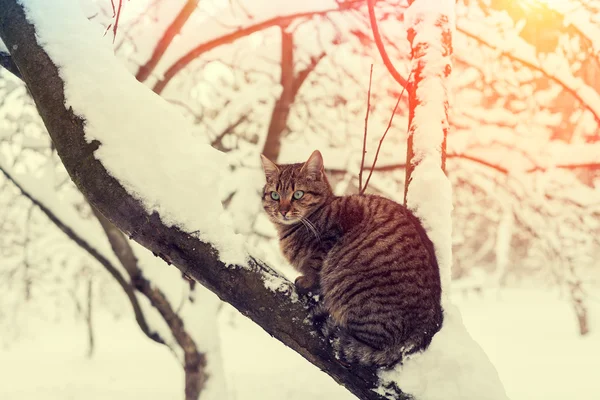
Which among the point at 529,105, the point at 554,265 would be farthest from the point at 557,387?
the point at 529,105

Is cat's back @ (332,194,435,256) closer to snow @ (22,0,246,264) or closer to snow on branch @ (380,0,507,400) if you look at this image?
snow on branch @ (380,0,507,400)

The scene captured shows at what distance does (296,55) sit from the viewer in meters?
5.49

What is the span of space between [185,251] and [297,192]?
1.06 meters

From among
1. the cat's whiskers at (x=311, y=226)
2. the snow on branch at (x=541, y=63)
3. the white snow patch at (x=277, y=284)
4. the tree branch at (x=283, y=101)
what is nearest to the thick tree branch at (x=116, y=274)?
the tree branch at (x=283, y=101)

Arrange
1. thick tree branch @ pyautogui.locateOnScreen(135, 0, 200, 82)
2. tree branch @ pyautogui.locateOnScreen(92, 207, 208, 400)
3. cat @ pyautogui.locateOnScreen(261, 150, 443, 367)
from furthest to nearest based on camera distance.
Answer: thick tree branch @ pyautogui.locateOnScreen(135, 0, 200, 82) < tree branch @ pyautogui.locateOnScreen(92, 207, 208, 400) < cat @ pyautogui.locateOnScreen(261, 150, 443, 367)

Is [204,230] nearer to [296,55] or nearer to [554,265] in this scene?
[296,55]

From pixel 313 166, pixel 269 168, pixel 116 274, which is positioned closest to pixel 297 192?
pixel 313 166

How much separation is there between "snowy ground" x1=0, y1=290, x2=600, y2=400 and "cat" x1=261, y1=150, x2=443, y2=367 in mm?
3491

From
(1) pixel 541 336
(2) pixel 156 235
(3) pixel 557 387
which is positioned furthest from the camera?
(1) pixel 541 336

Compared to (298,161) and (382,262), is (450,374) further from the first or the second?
(298,161)

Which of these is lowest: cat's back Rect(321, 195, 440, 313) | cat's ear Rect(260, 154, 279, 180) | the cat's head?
cat's back Rect(321, 195, 440, 313)

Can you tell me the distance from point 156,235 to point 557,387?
498cm

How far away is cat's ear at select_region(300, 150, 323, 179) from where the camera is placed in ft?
7.77

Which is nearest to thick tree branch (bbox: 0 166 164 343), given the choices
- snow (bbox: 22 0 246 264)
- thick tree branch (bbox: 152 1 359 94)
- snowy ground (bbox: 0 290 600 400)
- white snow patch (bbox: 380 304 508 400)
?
snowy ground (bbox: 0 290 600 400)
